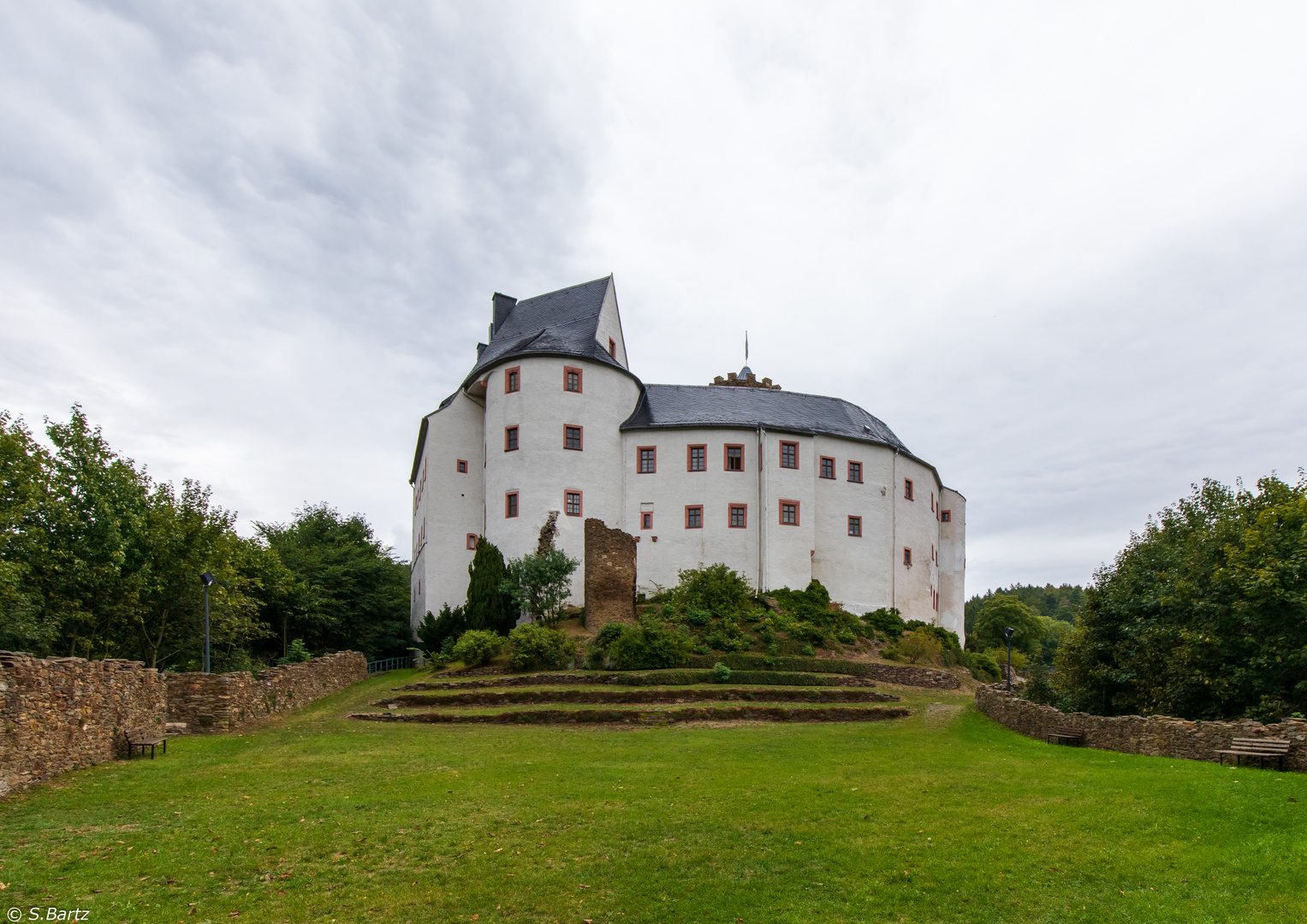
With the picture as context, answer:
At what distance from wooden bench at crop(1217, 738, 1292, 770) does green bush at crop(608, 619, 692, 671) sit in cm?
1783

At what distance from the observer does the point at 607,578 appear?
3416 centimetres

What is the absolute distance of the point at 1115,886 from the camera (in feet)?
27.2

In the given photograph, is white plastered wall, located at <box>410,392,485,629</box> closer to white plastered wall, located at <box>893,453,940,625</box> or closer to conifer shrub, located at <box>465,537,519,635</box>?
conifer shrub, located at <box>465,537,519,635</box>

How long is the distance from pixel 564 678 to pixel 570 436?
15.7 m

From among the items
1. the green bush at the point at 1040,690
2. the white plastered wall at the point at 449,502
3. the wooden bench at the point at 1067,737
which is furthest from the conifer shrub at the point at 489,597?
the wooden bench at the point at 1067,737

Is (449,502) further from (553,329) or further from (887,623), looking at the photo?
(887,623)

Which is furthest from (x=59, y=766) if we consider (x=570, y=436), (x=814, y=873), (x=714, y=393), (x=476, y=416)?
(x=714, y=393)

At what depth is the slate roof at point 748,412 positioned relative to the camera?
42875 mm

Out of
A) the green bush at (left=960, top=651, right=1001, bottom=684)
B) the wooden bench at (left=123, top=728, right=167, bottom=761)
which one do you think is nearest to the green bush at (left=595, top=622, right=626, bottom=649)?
the wooden bench at (left=123, top=728, right=167, bottom=761)

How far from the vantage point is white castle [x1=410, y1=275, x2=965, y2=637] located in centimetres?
4012

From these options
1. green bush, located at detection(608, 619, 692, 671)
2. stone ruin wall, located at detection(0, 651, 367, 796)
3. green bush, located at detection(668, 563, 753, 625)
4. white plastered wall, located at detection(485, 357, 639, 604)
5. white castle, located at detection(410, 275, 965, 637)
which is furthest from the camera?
white castle, located at detection(410, 275, 965, 637)

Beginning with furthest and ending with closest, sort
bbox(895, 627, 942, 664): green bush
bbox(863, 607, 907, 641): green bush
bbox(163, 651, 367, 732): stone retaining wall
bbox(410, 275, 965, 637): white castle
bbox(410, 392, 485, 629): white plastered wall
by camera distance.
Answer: bbox(410, 392, 485, 629): white plastered wall < bbox(410, 275, 965, 637): white castle < bbox(863, 607, 907, 641): green bush < bbox(895, 627, 942, 664): green bush < bbox(163, 651, 367, 732): stone retaining wall

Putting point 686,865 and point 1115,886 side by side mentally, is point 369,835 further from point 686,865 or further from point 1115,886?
point 1115,886

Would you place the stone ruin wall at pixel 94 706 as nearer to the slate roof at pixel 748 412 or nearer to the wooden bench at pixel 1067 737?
the wooden bench at pixel 1067 737
